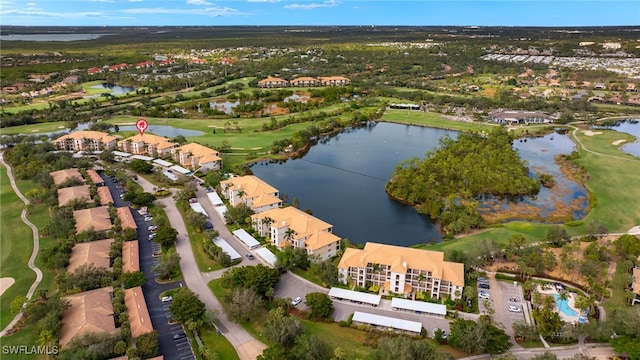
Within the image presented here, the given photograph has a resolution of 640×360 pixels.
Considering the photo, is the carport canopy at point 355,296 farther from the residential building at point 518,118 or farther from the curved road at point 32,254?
the residential building at point 518,118

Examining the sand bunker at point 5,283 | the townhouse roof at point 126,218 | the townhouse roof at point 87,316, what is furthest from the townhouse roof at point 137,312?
the townhouse roof at point 126,218

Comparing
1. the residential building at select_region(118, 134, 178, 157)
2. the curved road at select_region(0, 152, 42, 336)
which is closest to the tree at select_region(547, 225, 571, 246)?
the curved road at select_region(0, 152, 42, 336)

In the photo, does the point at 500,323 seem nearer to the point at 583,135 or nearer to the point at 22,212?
the point at 22,212

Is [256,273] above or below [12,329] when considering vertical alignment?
above

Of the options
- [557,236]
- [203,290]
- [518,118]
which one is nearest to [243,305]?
[203,290]

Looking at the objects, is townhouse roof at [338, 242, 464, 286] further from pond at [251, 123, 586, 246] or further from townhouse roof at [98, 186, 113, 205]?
townhouse roof at [98, 186, 113, 205]

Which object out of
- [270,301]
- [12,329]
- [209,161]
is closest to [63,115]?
[209,161]

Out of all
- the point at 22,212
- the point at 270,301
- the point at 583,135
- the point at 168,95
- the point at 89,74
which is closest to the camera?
the point at 270,301
